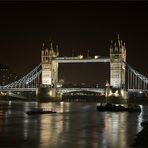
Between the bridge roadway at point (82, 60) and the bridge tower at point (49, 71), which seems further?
the bridge tower at point (49, 71)

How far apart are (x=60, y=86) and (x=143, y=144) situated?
73.6 m

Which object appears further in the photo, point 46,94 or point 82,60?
point 46,94

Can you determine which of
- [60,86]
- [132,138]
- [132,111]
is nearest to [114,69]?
[60,86]

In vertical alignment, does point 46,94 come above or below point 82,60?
below

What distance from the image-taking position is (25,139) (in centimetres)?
2325

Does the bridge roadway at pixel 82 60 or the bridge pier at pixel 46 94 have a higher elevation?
the bridge roadway at pixel 82 60

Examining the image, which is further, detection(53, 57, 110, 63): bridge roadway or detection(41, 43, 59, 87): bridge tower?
detection(41, 43, 59, 87): bridge tower

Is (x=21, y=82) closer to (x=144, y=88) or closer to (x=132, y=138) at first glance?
(x=144, y=88)

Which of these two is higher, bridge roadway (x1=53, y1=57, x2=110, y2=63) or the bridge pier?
bridge roadway (x1=53, y1=57, x2=110, y2=63)

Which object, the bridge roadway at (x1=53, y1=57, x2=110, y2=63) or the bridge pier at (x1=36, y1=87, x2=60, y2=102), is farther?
the bridge pier at (x1=36, y1=87, x2=60, y2=102)

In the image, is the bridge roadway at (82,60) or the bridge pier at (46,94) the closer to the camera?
the bridge roadway at (82,60)

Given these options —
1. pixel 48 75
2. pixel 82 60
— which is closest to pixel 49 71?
pixel 48 75

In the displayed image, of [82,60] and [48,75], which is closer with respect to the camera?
[82,60]

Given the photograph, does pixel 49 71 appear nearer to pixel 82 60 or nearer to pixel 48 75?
pixel 48 75
